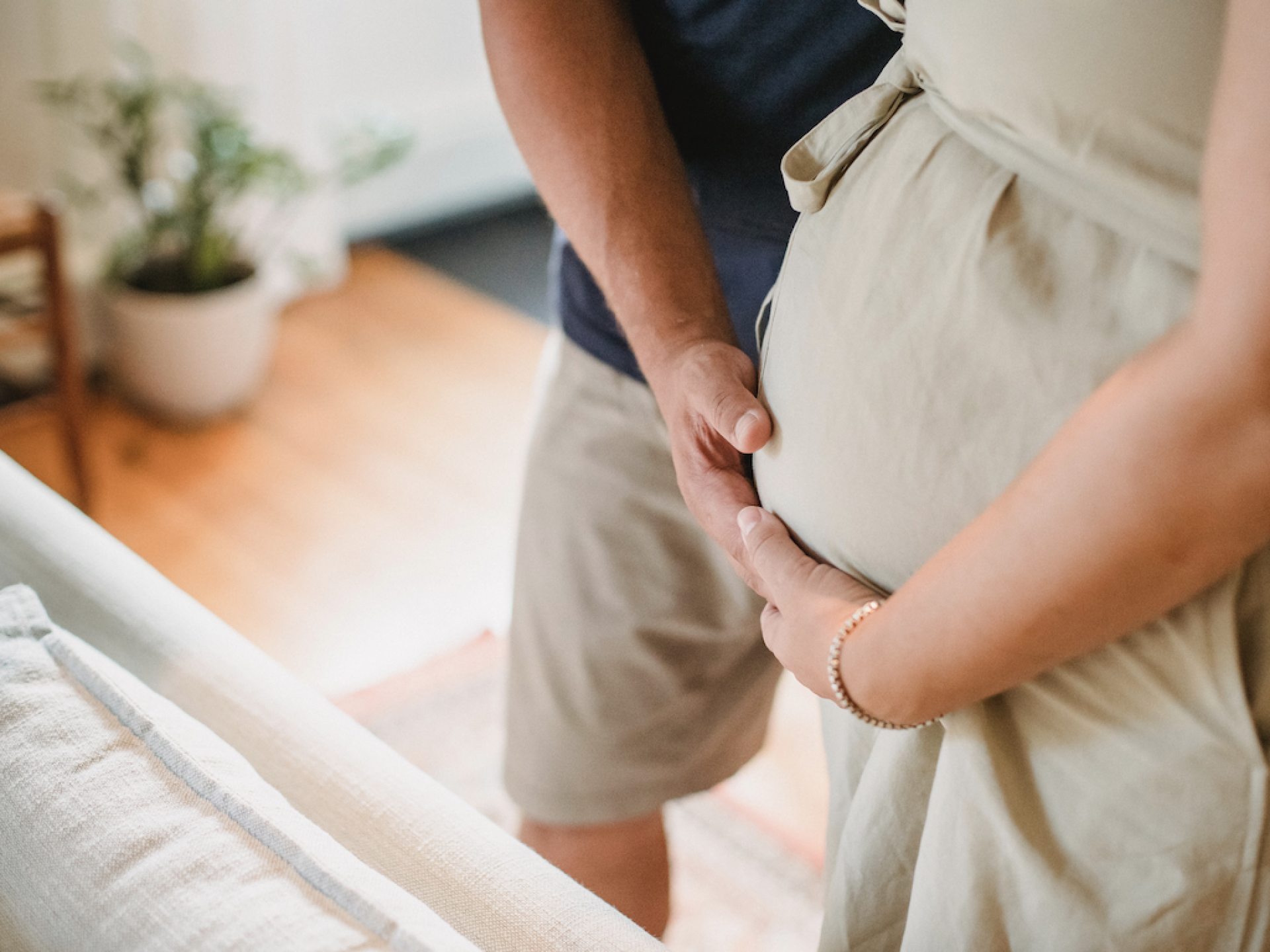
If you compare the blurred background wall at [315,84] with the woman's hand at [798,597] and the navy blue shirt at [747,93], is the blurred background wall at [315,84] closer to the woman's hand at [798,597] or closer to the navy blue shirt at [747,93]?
the navy blue shirt at [747,93]

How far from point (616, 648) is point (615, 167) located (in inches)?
16.9

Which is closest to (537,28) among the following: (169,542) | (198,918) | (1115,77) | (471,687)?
(1115,77)

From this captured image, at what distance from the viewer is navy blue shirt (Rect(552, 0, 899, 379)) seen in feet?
2.41

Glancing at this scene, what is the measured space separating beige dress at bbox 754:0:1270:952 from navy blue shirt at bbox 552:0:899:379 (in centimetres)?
10

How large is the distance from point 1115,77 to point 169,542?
1919 mm

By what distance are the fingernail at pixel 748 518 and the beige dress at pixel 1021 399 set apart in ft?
0.11

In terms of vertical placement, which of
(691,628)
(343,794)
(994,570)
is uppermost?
(994,570)

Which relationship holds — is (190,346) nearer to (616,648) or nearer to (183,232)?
(183,232)

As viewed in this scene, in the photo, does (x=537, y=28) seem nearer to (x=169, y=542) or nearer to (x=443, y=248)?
(x=169, y=542)

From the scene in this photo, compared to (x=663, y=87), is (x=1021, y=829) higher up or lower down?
lower down

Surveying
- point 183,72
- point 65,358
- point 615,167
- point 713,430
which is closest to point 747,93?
point 615,167

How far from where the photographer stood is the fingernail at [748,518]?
67cm

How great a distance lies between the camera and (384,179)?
3.20 meters

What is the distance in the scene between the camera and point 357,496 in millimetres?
2273
